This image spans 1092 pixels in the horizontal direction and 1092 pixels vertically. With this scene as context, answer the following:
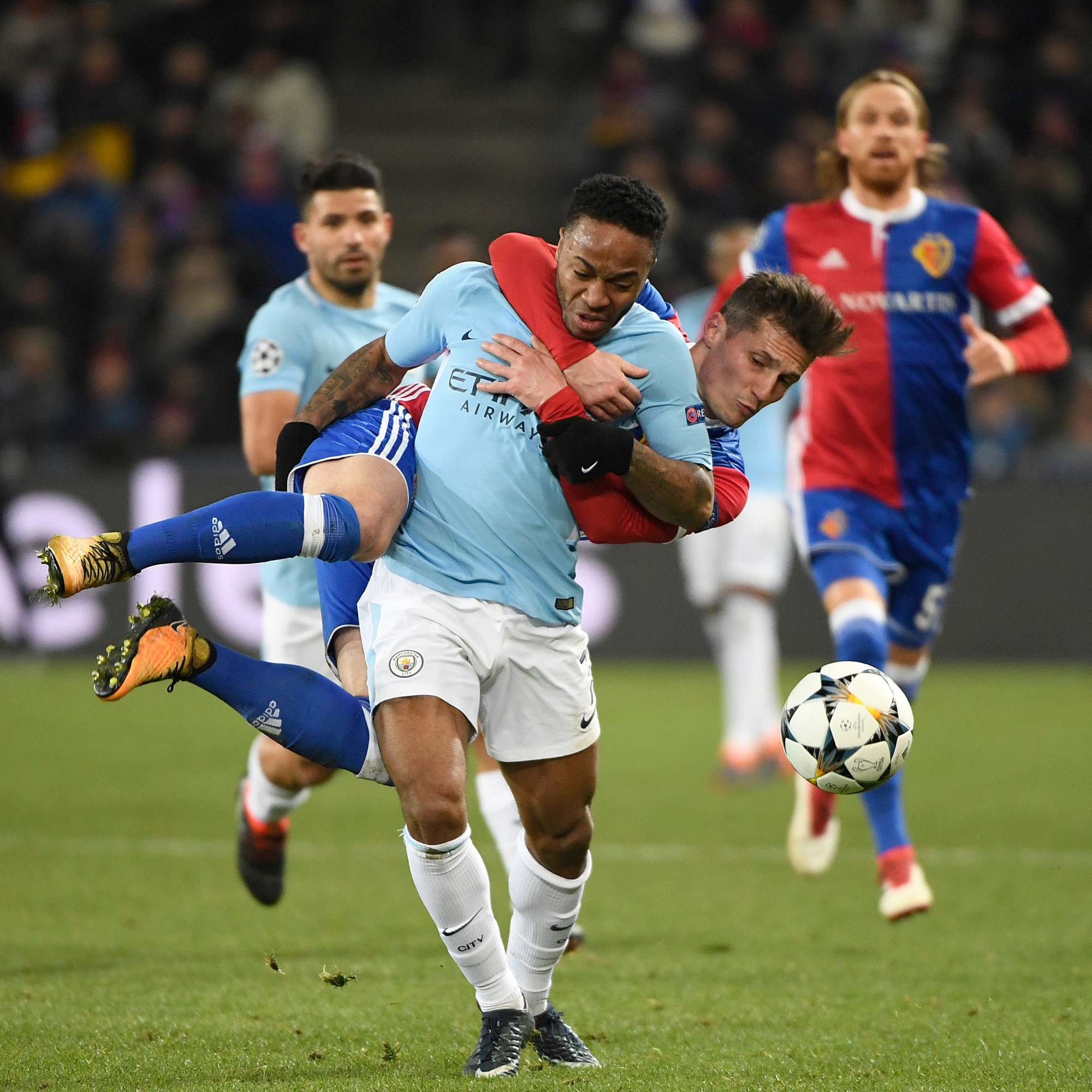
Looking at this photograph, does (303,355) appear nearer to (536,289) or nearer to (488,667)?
(536,289)

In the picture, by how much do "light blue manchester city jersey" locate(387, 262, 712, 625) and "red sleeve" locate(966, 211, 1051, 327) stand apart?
234 cm

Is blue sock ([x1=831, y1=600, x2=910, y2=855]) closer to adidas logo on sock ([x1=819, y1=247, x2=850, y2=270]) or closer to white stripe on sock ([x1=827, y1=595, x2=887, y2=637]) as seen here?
white stripe on sock ([x1=827, y1=595, x2=887, y2=637])

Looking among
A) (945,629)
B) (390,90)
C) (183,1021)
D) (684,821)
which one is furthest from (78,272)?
(183,1021)

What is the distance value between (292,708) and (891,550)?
109 inches

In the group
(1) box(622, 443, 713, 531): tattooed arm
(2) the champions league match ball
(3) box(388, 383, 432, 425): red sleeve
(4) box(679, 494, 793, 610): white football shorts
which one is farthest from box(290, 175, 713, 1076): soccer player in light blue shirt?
(4) box(679, 494, 793, 610): white football shorts

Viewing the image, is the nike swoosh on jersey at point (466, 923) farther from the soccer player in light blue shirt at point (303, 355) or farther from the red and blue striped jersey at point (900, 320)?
the red and blue striped jersey at point (900, 320)

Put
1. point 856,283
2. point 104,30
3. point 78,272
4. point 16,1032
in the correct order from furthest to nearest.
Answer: point 104,30, point 78,272, point 856,283, point 16,1032

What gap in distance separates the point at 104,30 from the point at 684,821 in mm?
11818

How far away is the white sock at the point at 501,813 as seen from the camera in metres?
5.67

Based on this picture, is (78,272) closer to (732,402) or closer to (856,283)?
(856,283)

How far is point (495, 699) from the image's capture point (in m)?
4.16

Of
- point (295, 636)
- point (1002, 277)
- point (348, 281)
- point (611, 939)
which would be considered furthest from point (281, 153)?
point (611, 939)

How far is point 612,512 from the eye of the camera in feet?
13.4

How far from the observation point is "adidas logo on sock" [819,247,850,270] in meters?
6.12
